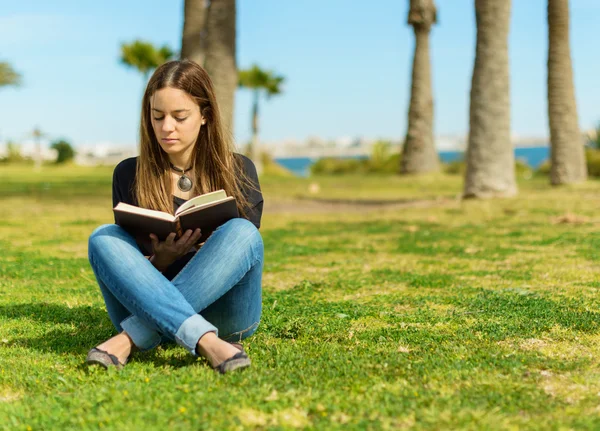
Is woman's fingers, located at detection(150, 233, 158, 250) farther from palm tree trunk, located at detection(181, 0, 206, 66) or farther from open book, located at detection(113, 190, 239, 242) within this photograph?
palm tree trunk, located at detection(181, 0, 206, 66)

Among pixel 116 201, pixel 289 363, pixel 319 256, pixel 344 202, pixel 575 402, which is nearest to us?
pixel 575 402

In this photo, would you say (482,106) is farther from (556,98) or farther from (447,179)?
(447,179)

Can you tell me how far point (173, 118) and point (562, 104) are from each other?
14.4 m

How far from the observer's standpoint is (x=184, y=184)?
4.17 m

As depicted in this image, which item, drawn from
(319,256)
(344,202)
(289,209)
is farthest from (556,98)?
(319,256)

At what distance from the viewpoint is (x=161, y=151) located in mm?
4191

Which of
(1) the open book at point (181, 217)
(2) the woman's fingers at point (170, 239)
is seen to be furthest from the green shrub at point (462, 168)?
(2) the woman's fingers at point (170, 239)

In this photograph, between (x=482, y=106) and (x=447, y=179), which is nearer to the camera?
(x=482, y=106)

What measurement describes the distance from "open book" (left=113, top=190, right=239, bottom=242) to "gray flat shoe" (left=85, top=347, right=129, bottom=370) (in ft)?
2.08

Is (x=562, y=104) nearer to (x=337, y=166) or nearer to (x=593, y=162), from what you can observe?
(x=593, y=162)

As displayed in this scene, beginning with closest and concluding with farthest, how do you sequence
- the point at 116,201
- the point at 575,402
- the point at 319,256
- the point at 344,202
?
1. the point at 575,402
2. the point at 116,201
3. the point at 319,256
4. the point at 344,202

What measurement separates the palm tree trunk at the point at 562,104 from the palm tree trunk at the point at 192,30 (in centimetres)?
805

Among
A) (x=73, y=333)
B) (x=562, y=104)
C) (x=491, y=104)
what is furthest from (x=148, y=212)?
(x=562, y=104)

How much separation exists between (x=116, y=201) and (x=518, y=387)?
7.86 ft
